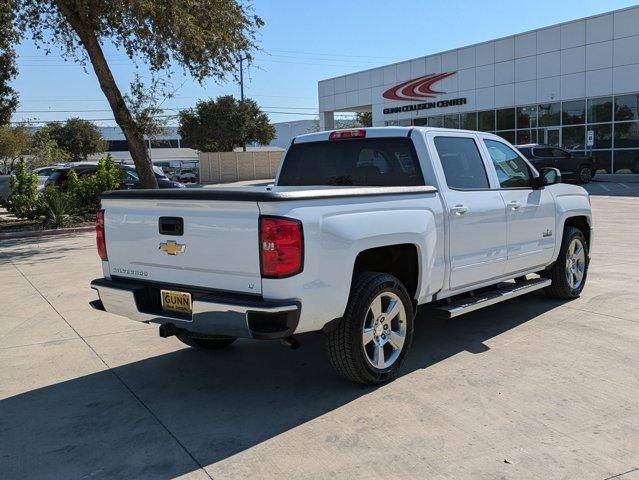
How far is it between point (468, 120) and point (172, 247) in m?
33.5

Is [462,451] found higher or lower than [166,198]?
lower

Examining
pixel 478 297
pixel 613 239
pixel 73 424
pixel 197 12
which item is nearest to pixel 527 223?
pixel 478 297

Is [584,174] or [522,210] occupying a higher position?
[522,210]

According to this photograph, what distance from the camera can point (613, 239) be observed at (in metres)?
11.9

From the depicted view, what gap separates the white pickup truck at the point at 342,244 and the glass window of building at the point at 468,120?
30072 mm

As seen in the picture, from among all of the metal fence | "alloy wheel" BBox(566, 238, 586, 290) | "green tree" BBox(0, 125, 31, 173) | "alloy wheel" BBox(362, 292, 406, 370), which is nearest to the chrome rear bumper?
"alloy wheel" BBox(362, 292, 406, 370)

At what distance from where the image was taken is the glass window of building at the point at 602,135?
29203mm

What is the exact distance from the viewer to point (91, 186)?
1738 centimetres

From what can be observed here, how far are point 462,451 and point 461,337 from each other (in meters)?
2.36

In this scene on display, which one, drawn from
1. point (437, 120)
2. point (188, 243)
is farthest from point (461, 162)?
point (437, 120)

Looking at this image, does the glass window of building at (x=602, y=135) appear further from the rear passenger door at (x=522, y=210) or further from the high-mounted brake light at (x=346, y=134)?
the high-mounted brake light at (x=346, y=134)

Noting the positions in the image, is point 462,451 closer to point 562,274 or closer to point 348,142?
point 348,142

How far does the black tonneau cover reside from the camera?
389cm

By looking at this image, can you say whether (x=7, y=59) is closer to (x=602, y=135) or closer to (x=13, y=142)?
(x=602, y=135)
